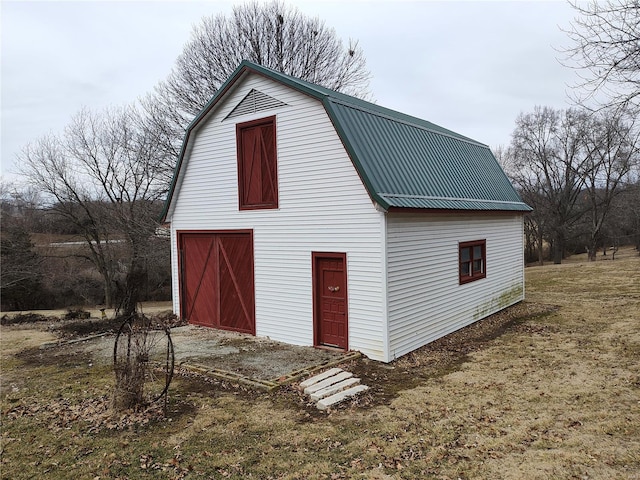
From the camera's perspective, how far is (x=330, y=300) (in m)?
10.3

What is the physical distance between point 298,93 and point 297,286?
4834 mm

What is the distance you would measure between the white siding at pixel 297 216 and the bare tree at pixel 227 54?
14.4 metres

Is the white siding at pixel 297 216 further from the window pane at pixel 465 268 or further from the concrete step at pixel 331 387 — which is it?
the window pane at pixel 465 268

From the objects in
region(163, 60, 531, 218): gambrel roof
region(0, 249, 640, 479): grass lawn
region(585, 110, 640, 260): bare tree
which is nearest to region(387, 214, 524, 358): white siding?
region(163, 60, 531, 218): gambrel roof

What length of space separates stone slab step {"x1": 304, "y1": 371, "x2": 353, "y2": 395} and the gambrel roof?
3.49 m

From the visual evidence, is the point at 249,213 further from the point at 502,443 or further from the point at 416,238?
the point at 502,443

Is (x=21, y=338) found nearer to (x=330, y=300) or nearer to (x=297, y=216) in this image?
(x=297, y=216)

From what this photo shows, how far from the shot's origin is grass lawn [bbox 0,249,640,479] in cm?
529

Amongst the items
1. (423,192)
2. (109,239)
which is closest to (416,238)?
(423,192)

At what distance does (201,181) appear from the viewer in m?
13.2

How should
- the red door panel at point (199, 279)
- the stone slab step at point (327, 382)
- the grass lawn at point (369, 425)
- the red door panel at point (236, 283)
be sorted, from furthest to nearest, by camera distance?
the red door panel at point (199, 279) → the red door panel at point (236, 283) → the stone slab step at point (327, 382) → the grass lawn at point (369, 425)

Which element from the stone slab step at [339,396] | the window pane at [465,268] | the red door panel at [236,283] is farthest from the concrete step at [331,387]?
the window pane at [465,268]

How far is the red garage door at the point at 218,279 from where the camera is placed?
1217 centimetres

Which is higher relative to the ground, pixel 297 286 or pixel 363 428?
pixel 297 286
